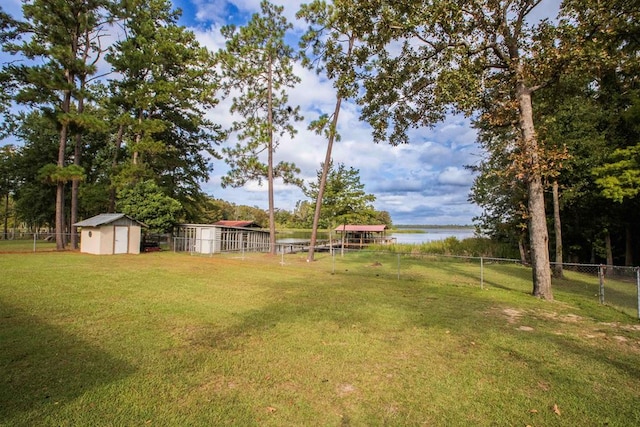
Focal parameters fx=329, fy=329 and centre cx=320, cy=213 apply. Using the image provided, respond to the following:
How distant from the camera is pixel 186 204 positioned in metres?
30.4

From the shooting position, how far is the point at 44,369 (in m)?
3.93

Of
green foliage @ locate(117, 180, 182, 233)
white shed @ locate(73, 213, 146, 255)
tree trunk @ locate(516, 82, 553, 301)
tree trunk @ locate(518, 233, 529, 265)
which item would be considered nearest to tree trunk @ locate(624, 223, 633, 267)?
tree trunk @ locate(518, 233, 529, 265)

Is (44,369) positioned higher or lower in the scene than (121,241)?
lower

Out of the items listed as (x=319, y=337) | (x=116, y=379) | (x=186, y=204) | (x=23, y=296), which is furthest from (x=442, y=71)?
(x=186, y=204)

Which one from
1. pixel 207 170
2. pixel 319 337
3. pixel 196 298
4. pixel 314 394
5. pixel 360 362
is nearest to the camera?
pixel 314 394

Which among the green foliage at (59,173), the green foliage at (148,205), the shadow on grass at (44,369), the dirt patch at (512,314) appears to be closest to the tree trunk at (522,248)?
the dirt patch at (512,314)

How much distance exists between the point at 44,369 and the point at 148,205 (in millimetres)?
22578

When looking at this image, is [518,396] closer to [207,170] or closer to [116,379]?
[116,379]

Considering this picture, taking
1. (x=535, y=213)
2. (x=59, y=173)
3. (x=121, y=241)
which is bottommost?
(x=121, y=241)

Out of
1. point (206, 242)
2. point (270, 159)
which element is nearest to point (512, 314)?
point (270, 159)

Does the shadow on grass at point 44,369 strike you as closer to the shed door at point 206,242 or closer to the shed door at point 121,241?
the shed door at point 121,241

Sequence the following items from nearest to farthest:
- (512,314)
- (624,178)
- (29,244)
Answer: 1. (512,314)
2. (624,178)
3. (29,244)

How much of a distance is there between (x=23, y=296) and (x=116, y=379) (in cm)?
586

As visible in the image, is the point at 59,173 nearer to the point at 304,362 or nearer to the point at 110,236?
the point at 110,236
